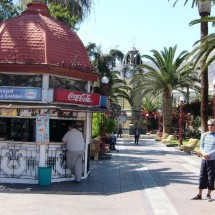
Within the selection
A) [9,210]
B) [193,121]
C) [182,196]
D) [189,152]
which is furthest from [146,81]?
[9,210]

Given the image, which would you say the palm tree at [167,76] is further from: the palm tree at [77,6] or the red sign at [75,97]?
the red sign at [75,97]

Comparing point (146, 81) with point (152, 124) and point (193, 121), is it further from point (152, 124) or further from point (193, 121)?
point (152, 124)

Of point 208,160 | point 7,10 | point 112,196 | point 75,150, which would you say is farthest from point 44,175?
point 7,10

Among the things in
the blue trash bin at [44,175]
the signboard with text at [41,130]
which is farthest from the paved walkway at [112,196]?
the signboard with text at [41,130]

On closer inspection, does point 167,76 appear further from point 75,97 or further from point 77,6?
point 75,97

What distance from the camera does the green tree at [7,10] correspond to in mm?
20094

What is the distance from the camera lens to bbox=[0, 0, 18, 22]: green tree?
20.1 meters

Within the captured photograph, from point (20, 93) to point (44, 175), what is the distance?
2.31 m

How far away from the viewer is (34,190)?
1047 centimetres

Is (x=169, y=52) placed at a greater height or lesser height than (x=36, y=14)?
greater

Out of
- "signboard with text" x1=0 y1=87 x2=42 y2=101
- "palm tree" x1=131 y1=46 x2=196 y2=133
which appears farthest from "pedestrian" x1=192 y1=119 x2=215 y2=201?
"palm tree" x1=131 y1=46 x2=196 y2=133

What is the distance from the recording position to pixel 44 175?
→ 1124 centimetres

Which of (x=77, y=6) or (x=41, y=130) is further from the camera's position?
(x=77, y=6)

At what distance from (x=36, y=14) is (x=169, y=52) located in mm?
25416
